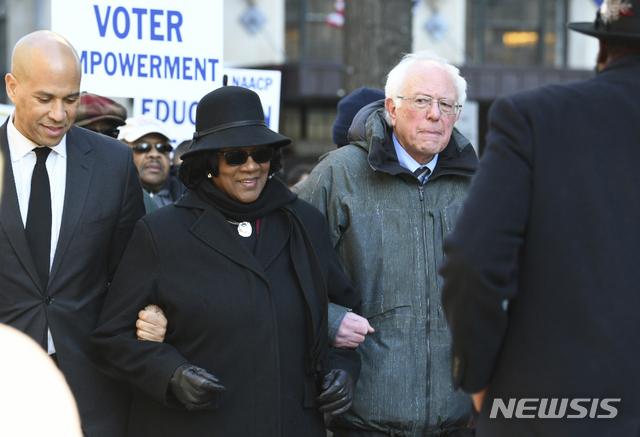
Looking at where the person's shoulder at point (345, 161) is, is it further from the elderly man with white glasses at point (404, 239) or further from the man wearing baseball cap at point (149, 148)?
the man wearing baseball cap at point (149, 148)

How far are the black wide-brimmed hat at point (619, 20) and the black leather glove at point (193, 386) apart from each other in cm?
174

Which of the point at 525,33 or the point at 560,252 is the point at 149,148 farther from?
the point at 525,33

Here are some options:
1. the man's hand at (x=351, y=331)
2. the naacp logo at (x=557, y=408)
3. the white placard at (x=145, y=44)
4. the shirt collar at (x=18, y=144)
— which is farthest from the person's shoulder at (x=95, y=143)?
the naacp logo at (x=557, y=408)

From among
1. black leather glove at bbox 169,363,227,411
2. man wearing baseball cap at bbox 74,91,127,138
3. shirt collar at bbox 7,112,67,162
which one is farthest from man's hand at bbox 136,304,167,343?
man wearing baseball cap at bbox 74,91,127,138

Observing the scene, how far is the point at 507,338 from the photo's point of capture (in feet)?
7.29

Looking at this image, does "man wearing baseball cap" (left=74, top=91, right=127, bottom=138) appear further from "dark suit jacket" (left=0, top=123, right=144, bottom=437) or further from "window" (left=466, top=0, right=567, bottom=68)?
"window" (left=466, top=0, right=567, bottom=68)

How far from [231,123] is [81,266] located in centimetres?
81

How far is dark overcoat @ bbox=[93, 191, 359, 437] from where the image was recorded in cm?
311

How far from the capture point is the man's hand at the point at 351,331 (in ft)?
11.3

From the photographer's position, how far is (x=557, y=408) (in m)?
2.13

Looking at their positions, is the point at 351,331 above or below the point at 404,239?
below

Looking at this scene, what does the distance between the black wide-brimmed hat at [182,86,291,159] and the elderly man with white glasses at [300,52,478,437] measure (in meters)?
0.50

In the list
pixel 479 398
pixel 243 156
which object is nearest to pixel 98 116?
pixel 243 156

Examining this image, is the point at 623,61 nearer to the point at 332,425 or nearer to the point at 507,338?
the point at 507,338
